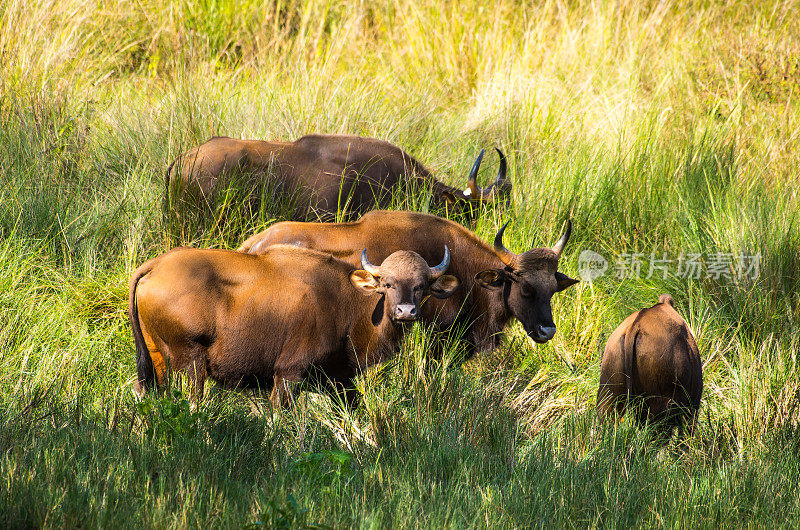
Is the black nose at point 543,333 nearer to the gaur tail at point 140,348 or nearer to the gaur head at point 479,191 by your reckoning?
the gaur head at point 479,191

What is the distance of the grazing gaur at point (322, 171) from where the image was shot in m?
8.65

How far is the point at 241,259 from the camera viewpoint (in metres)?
6.20

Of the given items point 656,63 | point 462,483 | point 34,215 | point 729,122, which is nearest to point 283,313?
point 462,483

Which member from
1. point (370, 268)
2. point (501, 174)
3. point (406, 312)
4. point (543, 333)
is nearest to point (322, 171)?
point (501, 174)

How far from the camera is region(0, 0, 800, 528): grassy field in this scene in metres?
4.84

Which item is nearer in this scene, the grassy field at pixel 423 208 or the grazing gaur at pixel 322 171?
the grassy field at pixel 423 208

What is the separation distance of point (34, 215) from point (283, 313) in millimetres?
3097

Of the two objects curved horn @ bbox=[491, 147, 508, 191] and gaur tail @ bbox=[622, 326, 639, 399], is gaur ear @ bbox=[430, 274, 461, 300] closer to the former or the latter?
gaur tail @ bbox=[622, 326, 639, 399]

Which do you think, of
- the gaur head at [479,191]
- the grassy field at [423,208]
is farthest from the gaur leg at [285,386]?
the gaur head at [479,191]

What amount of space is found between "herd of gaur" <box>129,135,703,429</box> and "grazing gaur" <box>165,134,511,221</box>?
4.95 ft

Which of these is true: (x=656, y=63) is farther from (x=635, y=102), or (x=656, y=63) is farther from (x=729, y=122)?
(x=729, y=122)

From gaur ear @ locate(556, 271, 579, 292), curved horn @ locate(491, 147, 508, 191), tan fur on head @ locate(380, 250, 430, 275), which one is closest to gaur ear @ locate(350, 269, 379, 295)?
tan fur on head @ locate(380, 250, 430, 275)

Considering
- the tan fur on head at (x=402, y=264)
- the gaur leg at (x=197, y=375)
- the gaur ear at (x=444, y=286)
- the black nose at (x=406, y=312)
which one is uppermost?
the tan fur on head at (x=402, y=264)

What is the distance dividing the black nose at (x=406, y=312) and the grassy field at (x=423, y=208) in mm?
479
